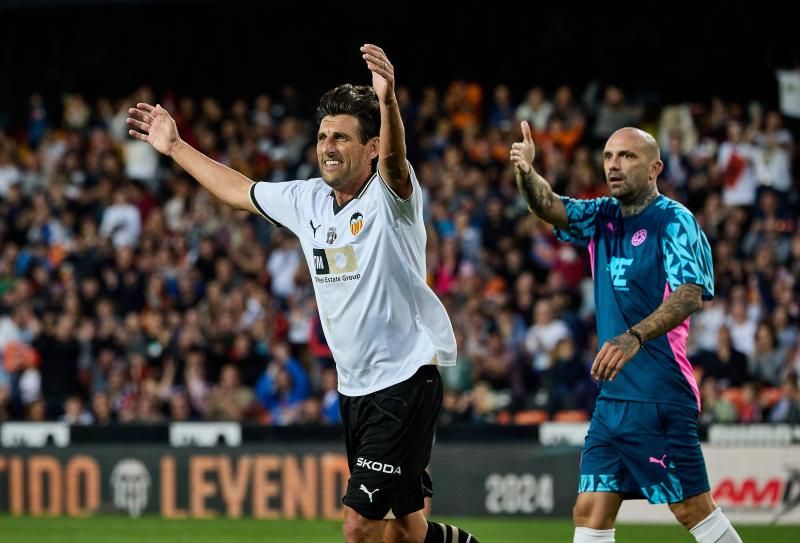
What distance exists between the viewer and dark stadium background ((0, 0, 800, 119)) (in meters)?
19.7

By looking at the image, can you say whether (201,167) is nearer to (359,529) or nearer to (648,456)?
(359,529)

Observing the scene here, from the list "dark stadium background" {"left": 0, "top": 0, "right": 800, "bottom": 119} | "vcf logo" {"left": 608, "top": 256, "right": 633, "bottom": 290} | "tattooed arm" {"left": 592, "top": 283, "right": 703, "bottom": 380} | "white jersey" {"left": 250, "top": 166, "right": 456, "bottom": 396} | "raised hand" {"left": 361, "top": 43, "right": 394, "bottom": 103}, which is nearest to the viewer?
"raised hand" {"left": 361, "top": 43, "right": 394, "bottom": 103}

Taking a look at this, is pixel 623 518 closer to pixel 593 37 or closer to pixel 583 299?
pixel 583 299

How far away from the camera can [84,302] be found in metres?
17.9

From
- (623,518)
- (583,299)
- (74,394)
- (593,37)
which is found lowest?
(623,518)

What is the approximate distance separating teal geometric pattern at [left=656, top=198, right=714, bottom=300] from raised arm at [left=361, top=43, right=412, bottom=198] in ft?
4.73

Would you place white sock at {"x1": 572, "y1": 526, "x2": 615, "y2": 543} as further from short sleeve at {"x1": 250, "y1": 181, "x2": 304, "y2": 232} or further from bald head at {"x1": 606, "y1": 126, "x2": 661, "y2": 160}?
short sleeve at {"x1": 250, "y1": 181, "x2": 304, "y2": 232}

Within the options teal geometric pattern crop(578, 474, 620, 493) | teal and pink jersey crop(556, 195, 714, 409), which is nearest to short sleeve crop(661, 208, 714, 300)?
teal and pink jersey crop(556, 195, 714, 409)

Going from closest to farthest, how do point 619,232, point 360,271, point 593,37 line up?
point 360,271 → point 619,232 → point 593,37

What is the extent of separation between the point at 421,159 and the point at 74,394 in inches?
222

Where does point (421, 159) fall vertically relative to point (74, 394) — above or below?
above

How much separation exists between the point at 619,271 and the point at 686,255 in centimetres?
37

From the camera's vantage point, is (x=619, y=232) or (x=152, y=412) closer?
(x=619, y=232)

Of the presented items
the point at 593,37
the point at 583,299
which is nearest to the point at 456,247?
the point at 583,299
